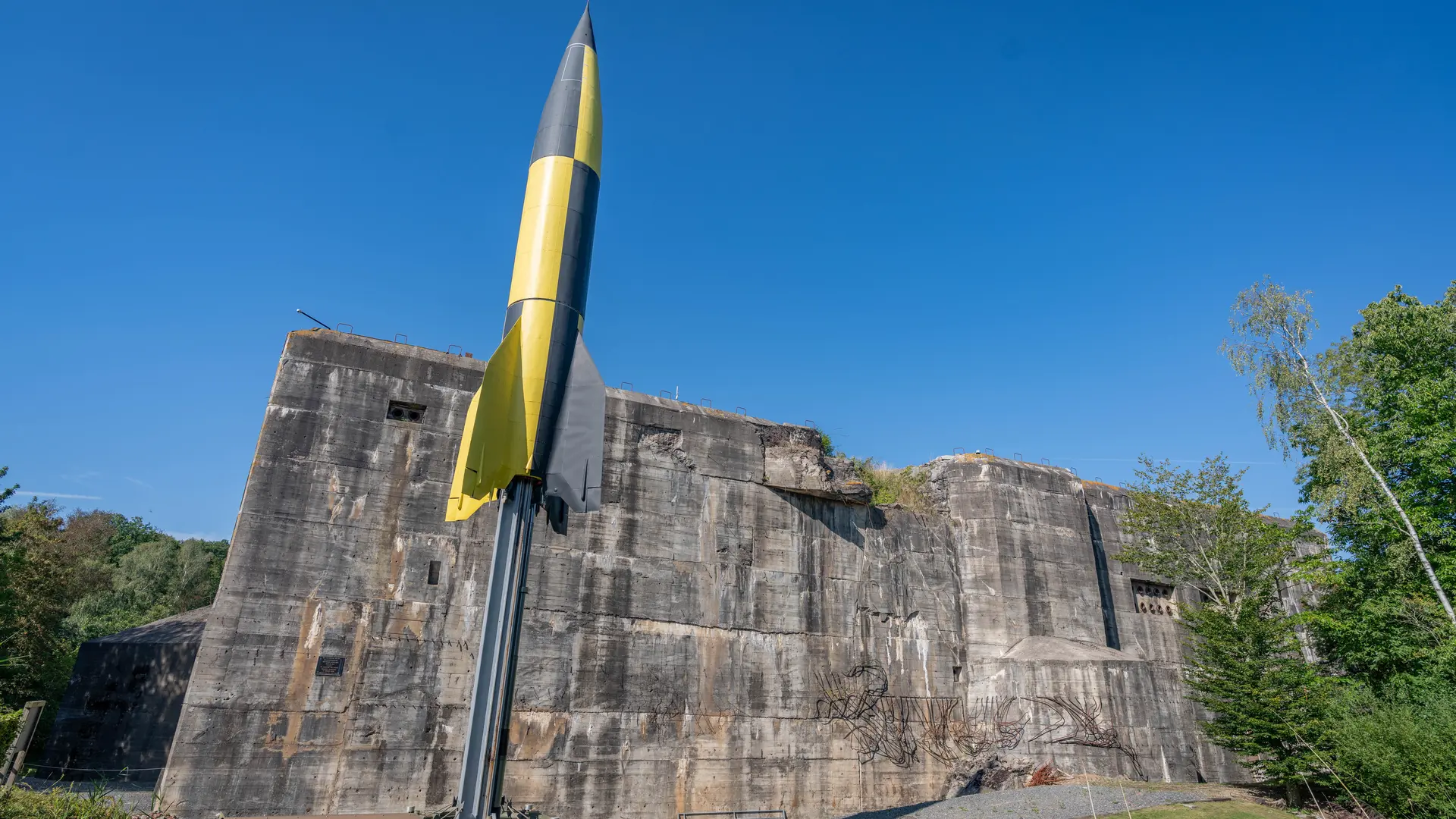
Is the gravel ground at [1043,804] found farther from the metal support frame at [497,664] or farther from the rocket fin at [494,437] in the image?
the rocket fin at [494,437]

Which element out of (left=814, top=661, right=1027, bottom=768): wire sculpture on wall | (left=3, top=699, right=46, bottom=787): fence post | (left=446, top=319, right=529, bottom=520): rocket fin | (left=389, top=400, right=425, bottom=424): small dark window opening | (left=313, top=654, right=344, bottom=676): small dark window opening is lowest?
(left=3, top=699, right=46, bottom=787): fence post

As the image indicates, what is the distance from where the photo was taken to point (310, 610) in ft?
54.3

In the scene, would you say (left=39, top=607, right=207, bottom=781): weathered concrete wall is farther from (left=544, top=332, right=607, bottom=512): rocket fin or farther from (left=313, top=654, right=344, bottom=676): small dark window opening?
(left=544, top=332, right=607, bottom=512): rocket fin

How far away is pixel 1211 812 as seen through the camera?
54.5 feet

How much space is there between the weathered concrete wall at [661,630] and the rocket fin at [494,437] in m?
6.66

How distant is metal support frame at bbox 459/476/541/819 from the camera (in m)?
10.5

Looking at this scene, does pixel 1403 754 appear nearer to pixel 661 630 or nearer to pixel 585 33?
pixel 661 630

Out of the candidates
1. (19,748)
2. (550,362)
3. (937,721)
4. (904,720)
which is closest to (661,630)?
(904,720)

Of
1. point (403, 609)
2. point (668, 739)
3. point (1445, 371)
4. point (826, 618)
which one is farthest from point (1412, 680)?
point (403, 609)

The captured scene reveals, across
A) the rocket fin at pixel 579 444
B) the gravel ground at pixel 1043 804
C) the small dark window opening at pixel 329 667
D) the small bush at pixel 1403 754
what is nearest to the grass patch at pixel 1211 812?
the gravel ground at pixel 1043 804

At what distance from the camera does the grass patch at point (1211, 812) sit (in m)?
16.1

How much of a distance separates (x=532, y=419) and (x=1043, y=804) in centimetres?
1418

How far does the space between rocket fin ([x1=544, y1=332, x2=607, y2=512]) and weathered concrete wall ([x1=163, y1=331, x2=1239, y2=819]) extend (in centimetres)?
734

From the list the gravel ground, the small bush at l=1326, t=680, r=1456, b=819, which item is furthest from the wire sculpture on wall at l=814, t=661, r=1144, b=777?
the small bush at l=1326, t=680, r=1456, b=819
